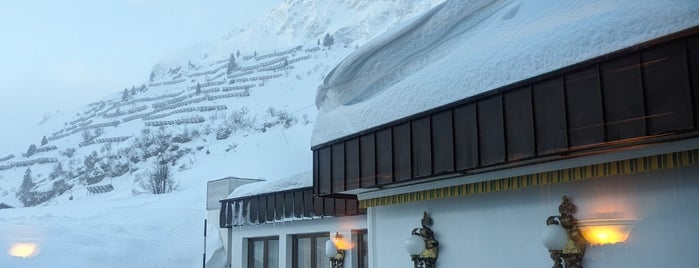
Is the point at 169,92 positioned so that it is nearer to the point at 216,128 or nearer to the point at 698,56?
the point at 216,128

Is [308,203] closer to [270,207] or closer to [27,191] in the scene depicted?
[270,207]

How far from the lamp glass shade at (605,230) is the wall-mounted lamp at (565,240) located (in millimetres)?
84

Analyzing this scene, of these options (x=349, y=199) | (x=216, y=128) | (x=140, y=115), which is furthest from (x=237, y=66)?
(x=349, y=199)

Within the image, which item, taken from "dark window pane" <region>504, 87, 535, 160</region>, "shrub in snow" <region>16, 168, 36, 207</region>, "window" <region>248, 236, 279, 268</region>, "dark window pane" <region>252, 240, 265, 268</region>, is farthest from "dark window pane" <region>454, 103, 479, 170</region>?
"shrub in snow" <region>16, 168, 36, 207</region>

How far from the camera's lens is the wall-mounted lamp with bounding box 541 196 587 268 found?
7383 mm

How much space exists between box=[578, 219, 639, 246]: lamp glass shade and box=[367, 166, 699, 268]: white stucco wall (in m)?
0.07

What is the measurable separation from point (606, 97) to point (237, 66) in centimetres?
12061

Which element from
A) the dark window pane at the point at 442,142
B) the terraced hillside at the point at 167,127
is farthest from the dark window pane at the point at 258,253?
the terraced hillside at the point at 167,127

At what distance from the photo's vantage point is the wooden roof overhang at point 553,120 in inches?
232

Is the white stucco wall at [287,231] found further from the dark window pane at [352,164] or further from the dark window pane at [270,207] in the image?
the dark window pane at [352,164]

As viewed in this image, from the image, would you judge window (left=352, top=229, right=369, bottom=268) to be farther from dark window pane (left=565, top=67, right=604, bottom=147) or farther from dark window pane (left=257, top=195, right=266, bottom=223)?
dark window pane (left=565, top=67, right=604, bottom=147)

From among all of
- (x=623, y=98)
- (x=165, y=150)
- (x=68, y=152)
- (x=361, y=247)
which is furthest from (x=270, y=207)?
(x=68, y=152)

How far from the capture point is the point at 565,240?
7379 millimetres

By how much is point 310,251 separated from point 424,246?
6.11 metres
